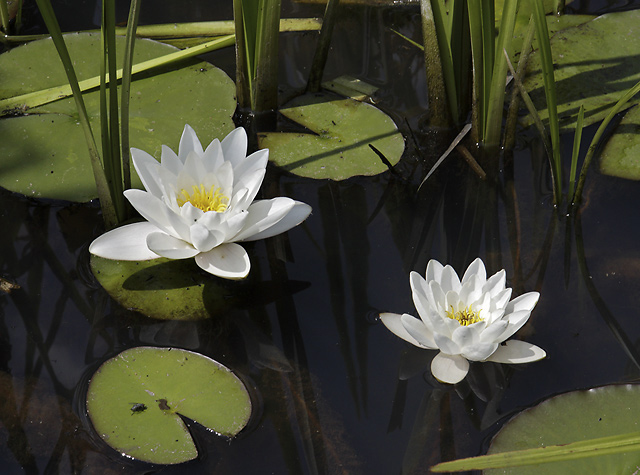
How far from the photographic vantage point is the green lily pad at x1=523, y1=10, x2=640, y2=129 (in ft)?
9.62

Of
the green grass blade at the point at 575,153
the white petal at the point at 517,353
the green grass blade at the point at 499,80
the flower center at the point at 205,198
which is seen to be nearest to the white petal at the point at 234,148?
the flower center at the point at 205,198

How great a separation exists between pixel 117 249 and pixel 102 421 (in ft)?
2.11

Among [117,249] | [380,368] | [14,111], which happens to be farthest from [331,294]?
[14,111]

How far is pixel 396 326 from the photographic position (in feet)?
6.81

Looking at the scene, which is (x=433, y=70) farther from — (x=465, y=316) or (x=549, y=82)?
(x=465, y=316)

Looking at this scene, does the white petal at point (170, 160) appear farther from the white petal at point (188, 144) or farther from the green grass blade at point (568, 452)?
the green grass blade at point (568, 452)

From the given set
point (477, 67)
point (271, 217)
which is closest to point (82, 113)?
point (271, 217)

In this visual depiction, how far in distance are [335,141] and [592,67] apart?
4.91 ft

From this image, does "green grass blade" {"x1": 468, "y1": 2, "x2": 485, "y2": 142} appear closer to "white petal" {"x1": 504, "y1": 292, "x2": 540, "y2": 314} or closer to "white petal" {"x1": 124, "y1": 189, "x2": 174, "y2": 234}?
"white petal" {"x1": 504, "y1": 292, "x2": 540, "y2": 314}

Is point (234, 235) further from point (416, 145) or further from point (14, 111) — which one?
point (14, 111)

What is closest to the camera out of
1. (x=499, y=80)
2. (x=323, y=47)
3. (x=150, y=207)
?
(x=150, y=207)

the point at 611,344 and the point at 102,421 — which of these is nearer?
the point at 102,421

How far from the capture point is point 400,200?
8.86 ft

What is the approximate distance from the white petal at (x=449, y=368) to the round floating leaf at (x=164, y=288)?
84 centimetres
